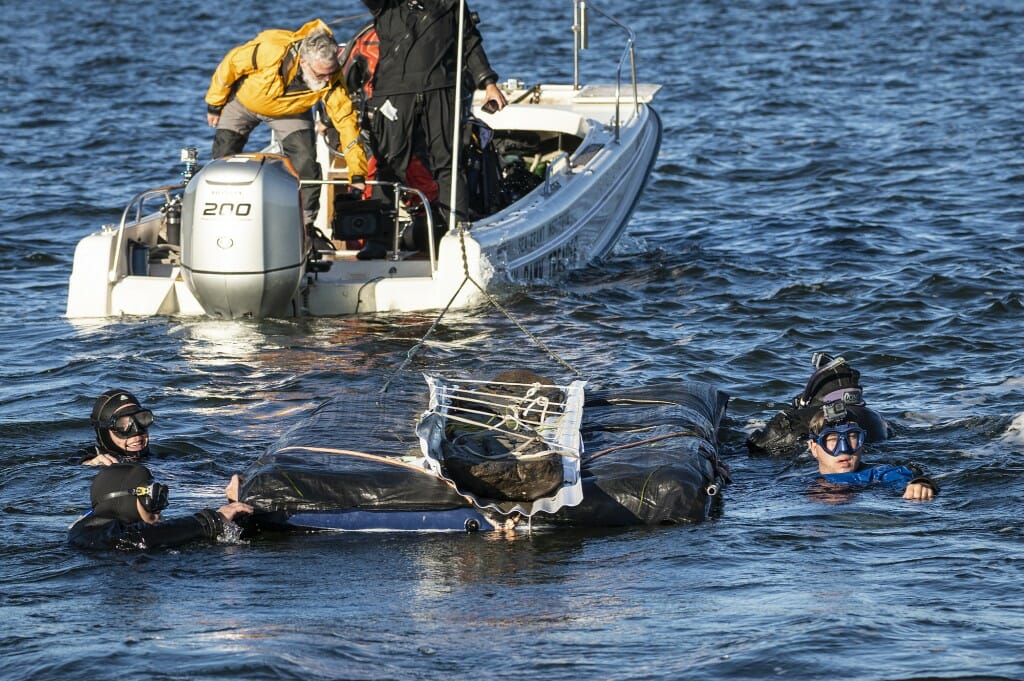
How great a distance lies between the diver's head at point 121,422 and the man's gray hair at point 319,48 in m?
4.11

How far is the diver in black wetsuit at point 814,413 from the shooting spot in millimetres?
7836

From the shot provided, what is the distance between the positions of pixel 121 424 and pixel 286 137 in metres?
4.52

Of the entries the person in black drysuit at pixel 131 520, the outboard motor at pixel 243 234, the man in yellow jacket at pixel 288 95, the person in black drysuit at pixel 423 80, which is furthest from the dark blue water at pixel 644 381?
the man in yellow jacket at pixel 288 95

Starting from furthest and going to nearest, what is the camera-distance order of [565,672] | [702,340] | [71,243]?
[71,243]
[702,340]
[565,672]

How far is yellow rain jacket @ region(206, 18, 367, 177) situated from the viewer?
10.4 meters

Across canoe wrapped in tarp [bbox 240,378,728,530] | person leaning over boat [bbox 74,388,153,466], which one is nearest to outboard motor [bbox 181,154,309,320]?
canoe wrapped in tarp [bbox 240,378,728,530]

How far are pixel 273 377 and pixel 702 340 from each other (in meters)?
2.95

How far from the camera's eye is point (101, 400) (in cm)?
674

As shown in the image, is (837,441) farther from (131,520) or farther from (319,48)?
(319,48)

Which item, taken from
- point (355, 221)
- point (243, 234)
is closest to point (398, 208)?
point (355, 221)

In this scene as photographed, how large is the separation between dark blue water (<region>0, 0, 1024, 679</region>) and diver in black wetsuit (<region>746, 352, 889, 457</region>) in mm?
121

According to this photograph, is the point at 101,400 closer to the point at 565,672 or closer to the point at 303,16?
the point at 565,672

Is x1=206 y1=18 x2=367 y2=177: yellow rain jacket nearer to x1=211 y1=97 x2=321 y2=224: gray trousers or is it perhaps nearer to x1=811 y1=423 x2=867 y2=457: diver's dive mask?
x1=211 y1=97 x2=321 y2=224: gray trousers

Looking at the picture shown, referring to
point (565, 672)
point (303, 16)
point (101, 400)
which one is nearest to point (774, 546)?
point (565, 672)
